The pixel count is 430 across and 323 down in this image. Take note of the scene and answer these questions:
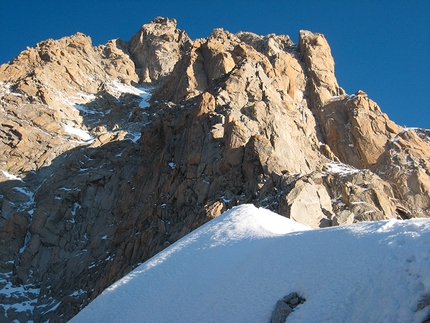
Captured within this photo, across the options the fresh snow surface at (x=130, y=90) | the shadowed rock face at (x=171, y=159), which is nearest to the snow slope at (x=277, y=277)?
the shadowed rock face at (x=171, y=159)

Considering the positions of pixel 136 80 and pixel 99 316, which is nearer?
pixel 99 316

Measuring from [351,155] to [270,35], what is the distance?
37673mm

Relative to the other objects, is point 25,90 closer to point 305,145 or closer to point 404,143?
point 305,145

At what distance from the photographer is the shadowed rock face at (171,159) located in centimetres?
3318

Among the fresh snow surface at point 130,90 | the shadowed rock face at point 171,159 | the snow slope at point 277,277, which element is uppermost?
the fresh snow surface at point 130,90

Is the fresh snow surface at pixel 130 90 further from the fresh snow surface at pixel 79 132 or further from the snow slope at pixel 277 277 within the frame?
the snow slope at pixel 277 277

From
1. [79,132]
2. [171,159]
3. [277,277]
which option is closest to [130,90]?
[79,132]

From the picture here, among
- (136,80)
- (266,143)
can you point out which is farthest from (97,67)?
(266,143)

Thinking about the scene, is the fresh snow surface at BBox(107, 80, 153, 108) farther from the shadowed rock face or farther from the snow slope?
the snow slope

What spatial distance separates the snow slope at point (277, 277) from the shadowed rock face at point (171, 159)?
1207 cm

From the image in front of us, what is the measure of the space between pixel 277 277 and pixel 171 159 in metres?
31.0

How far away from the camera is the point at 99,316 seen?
46.1ft

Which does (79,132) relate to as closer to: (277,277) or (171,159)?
(171,159)

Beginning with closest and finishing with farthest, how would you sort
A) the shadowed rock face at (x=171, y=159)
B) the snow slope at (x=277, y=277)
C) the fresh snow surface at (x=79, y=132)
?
the snow slope at (x=277, y=277) → the shadowed rock face at (x=171, y=159) → the fresh snow surface at (x=79, y=132)
